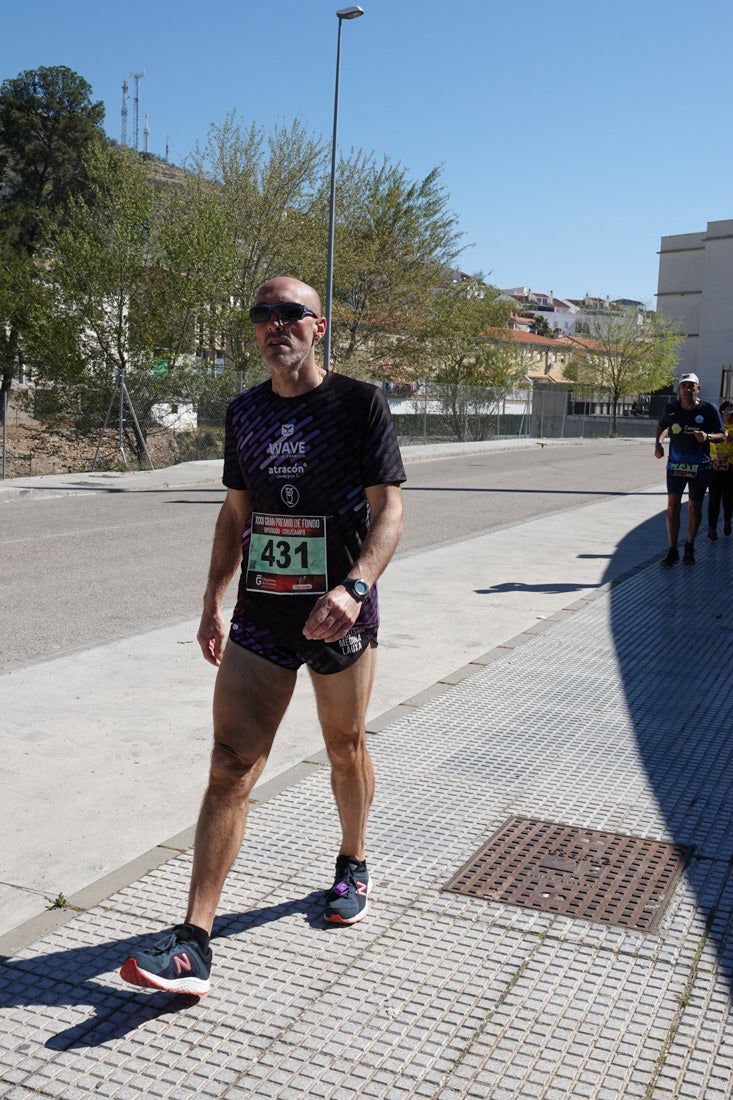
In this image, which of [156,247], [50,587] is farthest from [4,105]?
[50,587]

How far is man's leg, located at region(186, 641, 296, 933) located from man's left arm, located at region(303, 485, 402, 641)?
255 mm

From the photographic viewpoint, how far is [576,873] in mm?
4039

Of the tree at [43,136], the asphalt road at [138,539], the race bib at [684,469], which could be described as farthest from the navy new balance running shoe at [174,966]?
the tree at [43,136]

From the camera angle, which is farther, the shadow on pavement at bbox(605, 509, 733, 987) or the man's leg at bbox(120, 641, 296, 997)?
the shadow on pavement at bbox(605, 509, 733, 987)

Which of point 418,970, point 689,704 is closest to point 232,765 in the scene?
point 418,970

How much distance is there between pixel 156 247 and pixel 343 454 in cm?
2316

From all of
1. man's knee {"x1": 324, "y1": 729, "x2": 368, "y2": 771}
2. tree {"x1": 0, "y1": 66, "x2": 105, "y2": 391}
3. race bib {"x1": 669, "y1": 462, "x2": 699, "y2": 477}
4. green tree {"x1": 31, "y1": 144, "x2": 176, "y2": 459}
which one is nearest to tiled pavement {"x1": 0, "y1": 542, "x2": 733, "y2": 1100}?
man's knee {"x1": 324, "y1": 729, "x2": 368, "y2": 771}

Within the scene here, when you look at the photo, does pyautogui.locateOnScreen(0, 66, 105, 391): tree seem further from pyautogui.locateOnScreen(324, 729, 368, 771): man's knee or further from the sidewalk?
pyautogui.locateOnScreen(324, 729, 368, 771): man's knee

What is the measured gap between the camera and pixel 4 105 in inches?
2115

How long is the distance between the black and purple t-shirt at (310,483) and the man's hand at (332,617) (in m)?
0.20

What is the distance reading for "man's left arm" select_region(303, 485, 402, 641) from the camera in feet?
10.2

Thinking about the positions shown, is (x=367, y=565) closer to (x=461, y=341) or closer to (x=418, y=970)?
(x=418, y=970)

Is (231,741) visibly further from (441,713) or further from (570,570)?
(570,570)

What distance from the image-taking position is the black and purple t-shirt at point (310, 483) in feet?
10.9
